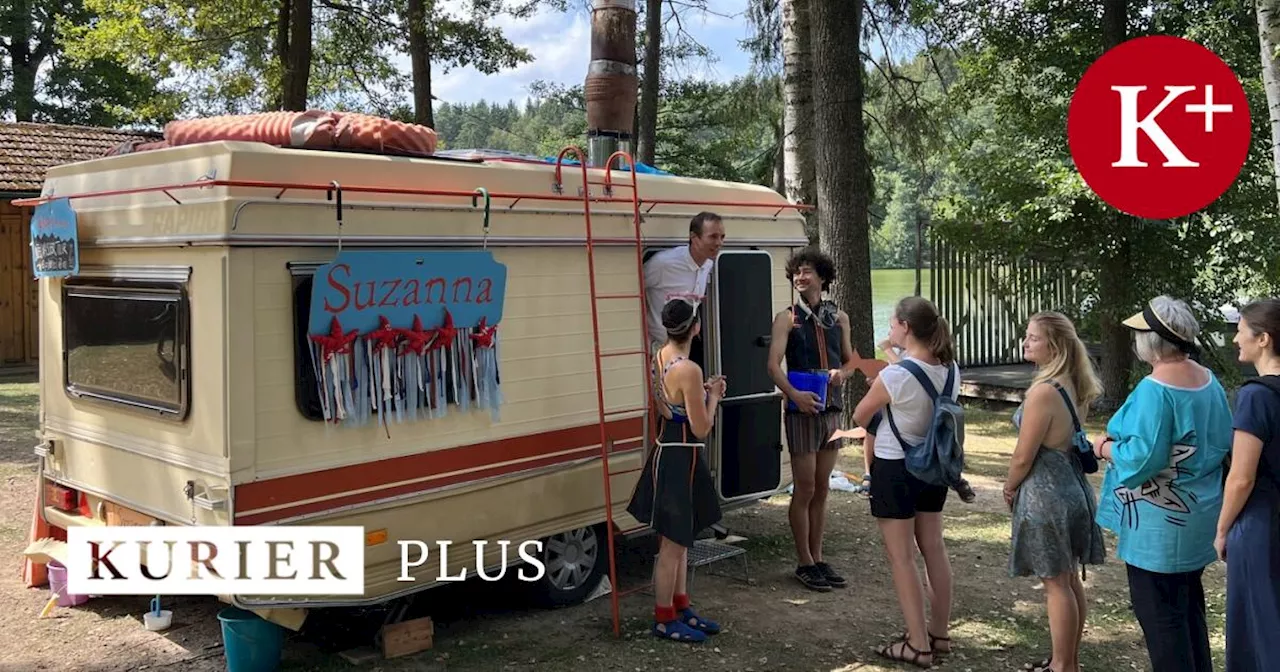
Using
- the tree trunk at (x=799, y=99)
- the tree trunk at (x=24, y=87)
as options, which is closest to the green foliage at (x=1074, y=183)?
the tree trunk at (x=799, y=99)

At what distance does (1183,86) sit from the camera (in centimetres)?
1114

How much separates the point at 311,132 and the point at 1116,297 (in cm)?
1123

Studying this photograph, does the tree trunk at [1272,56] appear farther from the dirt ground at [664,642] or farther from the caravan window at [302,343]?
the caravan window at [302,343]

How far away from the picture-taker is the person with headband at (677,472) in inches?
190

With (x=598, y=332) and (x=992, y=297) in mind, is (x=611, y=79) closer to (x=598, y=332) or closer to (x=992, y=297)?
(x=598, y=332)

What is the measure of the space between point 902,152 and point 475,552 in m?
10.9

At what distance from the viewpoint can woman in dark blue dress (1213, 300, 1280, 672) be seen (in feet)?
11.6

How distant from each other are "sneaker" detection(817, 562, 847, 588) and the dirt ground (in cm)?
9

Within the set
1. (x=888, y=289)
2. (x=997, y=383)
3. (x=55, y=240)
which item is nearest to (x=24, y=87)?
(x=997, y=383)

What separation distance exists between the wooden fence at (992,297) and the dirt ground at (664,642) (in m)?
8.40

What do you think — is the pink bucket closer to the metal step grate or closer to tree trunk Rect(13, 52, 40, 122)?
the metal step grate

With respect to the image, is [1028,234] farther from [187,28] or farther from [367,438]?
[187,28]

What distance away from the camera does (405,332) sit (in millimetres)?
4605

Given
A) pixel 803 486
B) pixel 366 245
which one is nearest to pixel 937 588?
pixel 803 486
